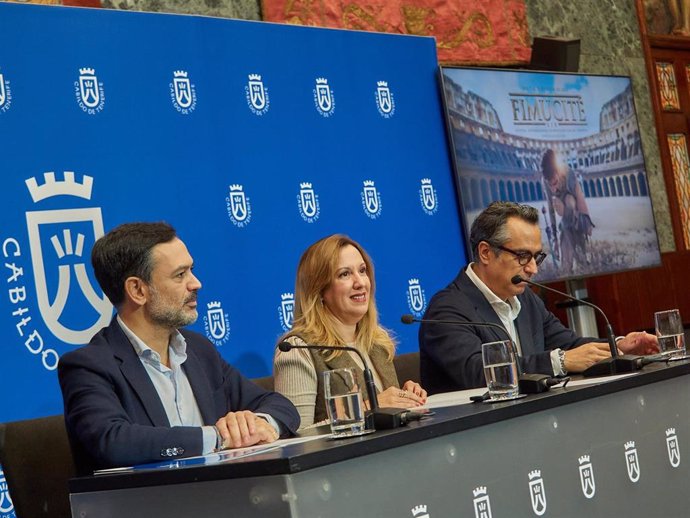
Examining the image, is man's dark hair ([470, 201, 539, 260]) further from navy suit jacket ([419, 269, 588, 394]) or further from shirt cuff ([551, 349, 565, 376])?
shirt cuff ([551, 349, 565, 376])

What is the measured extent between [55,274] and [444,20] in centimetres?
362

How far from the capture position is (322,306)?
12.3 ft

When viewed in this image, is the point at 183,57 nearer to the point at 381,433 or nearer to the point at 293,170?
the point at 293,170

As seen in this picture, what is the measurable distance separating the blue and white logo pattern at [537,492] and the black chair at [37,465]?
3.64 feet

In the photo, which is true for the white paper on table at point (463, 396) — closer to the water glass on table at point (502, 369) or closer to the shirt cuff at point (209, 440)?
the water glass on table at point (502, 369)

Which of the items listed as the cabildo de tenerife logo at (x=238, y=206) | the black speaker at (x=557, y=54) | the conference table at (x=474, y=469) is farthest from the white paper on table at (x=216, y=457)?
the black speaker at (x=557, y=54)

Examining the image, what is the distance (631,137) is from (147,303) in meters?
4.36

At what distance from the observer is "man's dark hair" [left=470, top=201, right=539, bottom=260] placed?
13.3 ft

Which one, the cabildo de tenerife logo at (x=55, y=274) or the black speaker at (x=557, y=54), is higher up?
the black speaker at (x=557, y=54)

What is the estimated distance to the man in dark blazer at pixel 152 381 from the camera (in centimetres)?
263

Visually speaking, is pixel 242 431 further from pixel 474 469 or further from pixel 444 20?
pixel 444 20

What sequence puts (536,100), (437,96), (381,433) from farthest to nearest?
(536,100), (437,96), (381,433)

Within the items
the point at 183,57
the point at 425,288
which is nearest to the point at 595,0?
the point at 425,288

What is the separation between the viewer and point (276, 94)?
4918 mm
